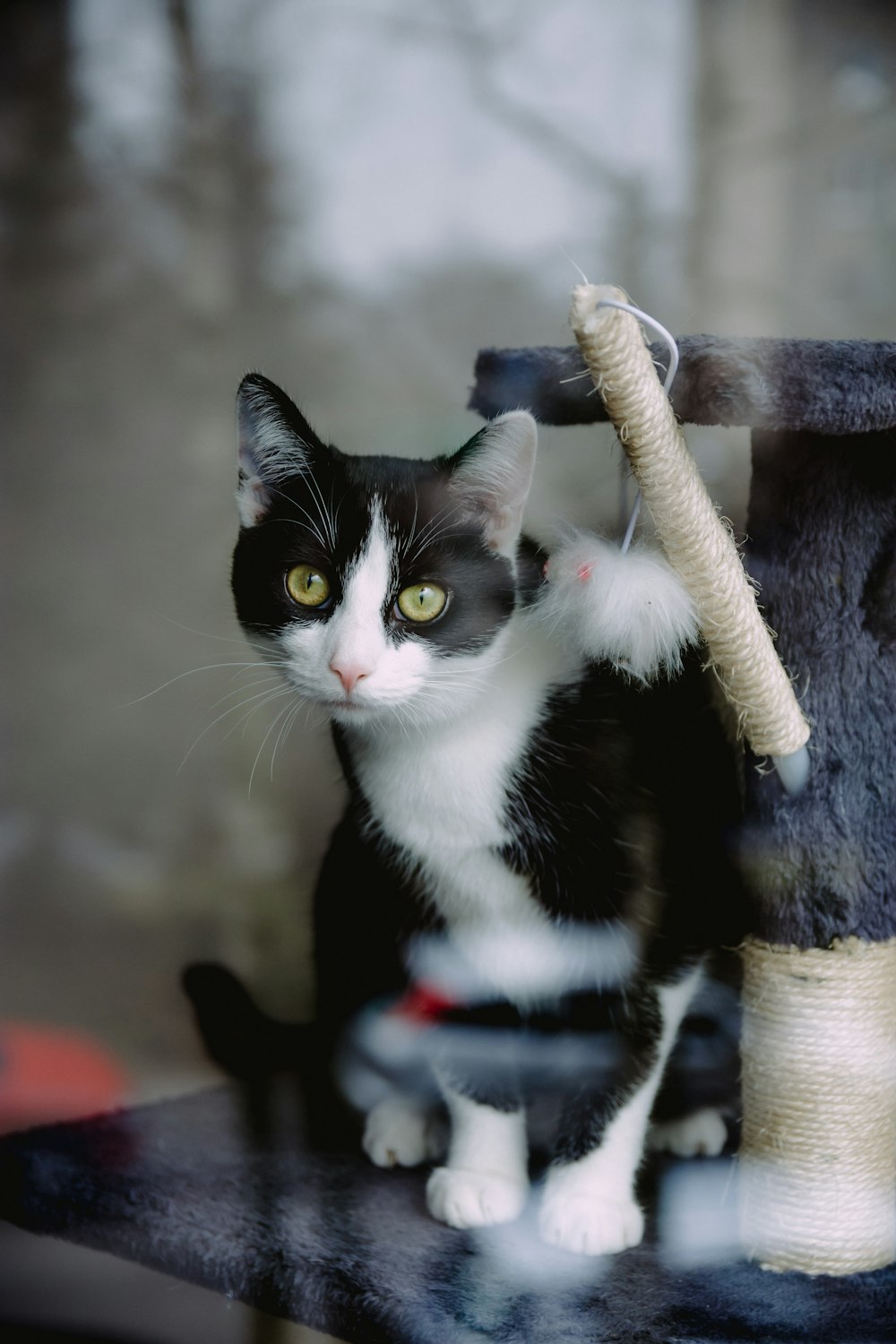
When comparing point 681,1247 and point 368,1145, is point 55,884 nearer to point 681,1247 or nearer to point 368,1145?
point 368,1145

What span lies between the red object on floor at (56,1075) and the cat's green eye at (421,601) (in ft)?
2.19

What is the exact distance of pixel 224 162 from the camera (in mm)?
1217

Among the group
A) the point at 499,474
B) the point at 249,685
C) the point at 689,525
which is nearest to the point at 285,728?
the point at 249,685

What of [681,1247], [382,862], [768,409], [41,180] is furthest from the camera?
[41,180]

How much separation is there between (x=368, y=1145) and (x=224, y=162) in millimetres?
1062

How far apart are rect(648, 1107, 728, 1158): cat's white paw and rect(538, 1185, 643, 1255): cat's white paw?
0.43 ft

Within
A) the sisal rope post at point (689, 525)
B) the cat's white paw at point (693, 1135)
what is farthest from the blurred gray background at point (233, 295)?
the cat's white paw at point (693, 1135)

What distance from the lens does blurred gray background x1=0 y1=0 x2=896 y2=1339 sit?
3.37 ft

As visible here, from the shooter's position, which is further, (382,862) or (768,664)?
(382,862)

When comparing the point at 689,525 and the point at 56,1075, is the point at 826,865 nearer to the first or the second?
the point at 689,525

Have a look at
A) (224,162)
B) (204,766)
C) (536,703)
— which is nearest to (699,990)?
(536,703)

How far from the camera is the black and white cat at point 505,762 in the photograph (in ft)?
2.72

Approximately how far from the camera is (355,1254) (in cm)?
84

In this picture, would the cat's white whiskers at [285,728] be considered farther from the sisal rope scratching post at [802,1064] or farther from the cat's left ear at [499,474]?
the sisal rope scratching post at [802,1064]
